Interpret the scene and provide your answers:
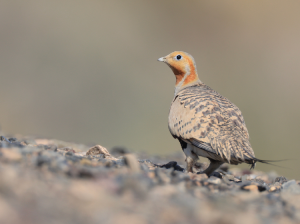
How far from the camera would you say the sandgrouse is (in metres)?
6.08

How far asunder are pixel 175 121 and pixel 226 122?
3.23ft

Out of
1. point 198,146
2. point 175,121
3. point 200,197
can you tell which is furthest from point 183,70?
point 200,197

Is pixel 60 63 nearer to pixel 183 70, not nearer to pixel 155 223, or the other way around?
pixel 183 70

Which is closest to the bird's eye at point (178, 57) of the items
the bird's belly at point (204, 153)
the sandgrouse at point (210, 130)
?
the sandgrouse at point (210, 130)

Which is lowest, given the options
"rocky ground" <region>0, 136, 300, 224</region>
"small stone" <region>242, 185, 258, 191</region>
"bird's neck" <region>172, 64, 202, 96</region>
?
"small stone" <region>242, 185, 258, 191</region>

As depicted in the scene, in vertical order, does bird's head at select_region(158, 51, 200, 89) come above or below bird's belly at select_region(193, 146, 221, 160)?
above

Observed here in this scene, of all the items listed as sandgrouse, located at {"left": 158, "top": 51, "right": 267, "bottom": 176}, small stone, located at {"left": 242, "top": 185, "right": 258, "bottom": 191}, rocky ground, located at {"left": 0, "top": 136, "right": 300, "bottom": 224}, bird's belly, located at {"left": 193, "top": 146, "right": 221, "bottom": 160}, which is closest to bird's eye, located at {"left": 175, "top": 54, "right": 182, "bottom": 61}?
sandgrouse, located at {"left": 158, "top": 51, "right": 267, "bottom": 176}

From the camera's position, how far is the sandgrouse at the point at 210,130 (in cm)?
608

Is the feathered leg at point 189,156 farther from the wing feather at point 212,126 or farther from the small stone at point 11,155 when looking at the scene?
the small stone at point 11,155

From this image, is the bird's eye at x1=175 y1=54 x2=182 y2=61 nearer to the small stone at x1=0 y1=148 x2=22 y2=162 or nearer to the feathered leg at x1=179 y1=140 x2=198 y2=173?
the feathered leg at x1=179 y1=140 x2=198 y2=173

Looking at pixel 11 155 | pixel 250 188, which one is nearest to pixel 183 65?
pixel 250 188

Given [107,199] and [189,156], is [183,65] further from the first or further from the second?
[107,199]

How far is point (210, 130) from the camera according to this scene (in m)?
6.40

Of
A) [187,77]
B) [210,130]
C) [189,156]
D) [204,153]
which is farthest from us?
[187,77]
